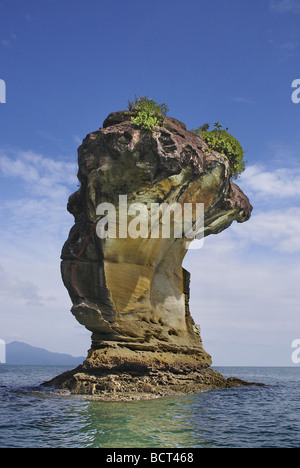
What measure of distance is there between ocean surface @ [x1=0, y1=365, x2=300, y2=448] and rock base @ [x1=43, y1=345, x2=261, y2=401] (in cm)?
69

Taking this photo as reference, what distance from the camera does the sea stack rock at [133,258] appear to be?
47.1 feet

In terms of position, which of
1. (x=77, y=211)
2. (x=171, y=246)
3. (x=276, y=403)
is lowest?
(x=276, y=403)

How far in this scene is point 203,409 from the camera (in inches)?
476

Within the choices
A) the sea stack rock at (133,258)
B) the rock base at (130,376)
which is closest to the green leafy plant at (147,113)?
the sea stack rock at (133,258)

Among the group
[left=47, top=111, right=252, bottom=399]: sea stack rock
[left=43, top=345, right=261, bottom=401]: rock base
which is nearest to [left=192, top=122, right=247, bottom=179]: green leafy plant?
[left=47, top=111, right=252, bottom=399]: sea stack rock

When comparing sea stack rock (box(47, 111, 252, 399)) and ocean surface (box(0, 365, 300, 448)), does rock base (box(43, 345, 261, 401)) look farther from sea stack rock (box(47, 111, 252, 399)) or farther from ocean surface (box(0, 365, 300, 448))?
ocean surface (box(0, 365, 300, 448))

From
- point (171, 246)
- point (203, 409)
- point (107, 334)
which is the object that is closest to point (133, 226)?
point (171, 246)

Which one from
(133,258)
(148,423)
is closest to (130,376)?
(133,258)

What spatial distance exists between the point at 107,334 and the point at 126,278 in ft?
7.59

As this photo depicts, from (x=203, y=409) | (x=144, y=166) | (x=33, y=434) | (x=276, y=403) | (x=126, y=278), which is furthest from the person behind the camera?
(x=126, y=278)

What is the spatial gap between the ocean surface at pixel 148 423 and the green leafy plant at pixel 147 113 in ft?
31.1

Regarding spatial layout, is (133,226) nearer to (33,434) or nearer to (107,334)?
(107,334)

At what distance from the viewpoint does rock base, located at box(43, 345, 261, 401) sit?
1401 centimetres

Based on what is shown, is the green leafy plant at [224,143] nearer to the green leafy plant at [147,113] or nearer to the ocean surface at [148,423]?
the green leafy plant at [147,113]
